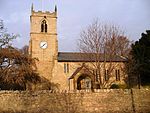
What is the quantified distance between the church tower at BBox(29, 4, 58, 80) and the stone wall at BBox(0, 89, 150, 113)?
71.7 feet

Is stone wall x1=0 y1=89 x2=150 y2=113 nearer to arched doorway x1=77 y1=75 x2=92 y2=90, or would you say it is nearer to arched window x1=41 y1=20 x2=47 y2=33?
arched doorway x1=77 y1=75 x2=92 y2=90

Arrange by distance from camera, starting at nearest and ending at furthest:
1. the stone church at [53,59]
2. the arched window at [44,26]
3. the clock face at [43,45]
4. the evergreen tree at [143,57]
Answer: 1. the evergreen tree at [143,57]
2. the stone church at [53,59]
3. the clock face at [43,45]
4. the arched window at [44,26]

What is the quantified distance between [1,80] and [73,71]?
15.7m

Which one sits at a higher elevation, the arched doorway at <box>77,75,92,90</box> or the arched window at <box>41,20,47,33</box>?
the arched window at <box>41,20,47,33</box>

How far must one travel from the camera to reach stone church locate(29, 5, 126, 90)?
157 feet

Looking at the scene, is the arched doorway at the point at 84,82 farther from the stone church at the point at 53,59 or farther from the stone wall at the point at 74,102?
the stone wall at the point at 74,102

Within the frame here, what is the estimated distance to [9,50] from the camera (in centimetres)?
3806

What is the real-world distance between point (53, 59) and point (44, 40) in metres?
4.47

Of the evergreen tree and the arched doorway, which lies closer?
the evergreen tree

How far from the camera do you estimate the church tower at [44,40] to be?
50.9 metres

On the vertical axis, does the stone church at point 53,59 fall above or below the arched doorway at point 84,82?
above

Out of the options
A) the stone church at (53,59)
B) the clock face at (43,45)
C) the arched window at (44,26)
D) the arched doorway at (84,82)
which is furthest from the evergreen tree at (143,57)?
the arched window at (44,26)

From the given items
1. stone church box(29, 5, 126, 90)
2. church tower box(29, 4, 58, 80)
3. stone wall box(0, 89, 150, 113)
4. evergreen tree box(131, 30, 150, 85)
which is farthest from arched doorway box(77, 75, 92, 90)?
stone wall box(0, 89, 150, 113)

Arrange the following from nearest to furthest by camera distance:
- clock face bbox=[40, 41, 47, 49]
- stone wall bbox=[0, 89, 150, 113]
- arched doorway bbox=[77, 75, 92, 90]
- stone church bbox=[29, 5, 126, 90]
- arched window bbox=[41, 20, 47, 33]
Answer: stone wall bbox=[0, 89, 150, 113]
stone church bbox=[29, 5, 126, 90]
arched doorway bbox=[77, 75, 92, 90]
clock face bbox=[40, 41, 47, 49]
arched window bbox=[41, 20, 47, 33]
